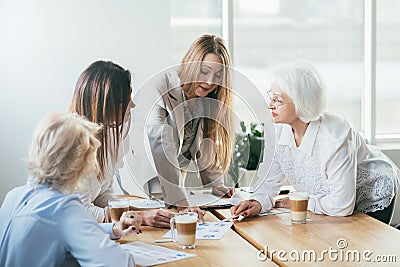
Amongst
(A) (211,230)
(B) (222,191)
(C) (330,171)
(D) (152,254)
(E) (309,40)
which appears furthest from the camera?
(E) (309,40)

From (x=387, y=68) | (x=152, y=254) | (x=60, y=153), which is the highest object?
(x=387, y=68)

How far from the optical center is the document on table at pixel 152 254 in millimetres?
2092

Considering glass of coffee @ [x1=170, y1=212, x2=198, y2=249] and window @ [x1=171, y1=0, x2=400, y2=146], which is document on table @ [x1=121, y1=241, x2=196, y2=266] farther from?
window @ [x1=171, y1=0, x2=400, y2=146]

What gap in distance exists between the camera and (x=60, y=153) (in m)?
1.95

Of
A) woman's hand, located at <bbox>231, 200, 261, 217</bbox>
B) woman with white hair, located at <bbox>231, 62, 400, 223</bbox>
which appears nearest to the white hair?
woman with white hair, located at <bbox>231, 62, 400, 223</bbox>

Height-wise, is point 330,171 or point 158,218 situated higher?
point 330,171

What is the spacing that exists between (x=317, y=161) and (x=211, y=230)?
59 centimetres

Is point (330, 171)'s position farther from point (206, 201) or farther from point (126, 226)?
point (126, 226)

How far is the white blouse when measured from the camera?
8.80 ft

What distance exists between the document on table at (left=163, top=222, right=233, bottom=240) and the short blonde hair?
551 mm

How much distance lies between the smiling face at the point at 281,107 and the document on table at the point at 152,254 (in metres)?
0.87

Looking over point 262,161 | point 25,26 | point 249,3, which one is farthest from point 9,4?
point 262,161

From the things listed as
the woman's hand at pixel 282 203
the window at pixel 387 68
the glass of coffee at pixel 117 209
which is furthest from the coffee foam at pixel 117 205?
the window at pixel 387 68

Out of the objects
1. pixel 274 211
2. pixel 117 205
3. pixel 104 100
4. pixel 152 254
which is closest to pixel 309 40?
pixel 274 211
